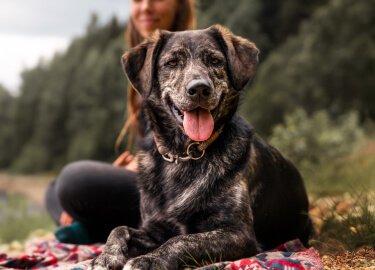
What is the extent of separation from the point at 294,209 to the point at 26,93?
60.4ft

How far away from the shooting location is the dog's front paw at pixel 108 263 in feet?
7.61

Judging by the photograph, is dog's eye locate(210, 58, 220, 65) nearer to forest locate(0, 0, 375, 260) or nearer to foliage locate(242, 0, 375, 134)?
forest locate(0, 0, 375, 260)

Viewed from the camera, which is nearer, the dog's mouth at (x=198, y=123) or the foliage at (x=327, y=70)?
the dog's mouth at (x=198, y=123)

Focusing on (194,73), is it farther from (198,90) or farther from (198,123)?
(198,123)

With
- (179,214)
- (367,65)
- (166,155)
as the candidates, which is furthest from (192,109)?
(367,65)

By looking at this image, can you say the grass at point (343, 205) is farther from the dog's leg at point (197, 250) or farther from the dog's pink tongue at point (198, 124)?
the dog's pink tongue at point (198, 124)

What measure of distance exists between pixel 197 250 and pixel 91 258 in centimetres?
122

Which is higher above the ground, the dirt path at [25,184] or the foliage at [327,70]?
the foliage at [327,70]

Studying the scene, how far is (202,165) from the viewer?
269 cm

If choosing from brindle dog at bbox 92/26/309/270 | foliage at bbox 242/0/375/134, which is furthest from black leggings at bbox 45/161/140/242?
foliage at bbox 242/0/375/134

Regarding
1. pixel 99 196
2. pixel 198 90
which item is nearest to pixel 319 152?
pixel 99 196

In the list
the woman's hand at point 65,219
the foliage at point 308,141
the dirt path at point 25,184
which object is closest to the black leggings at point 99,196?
the woman's hand at point 65,219

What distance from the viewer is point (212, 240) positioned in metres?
2.29

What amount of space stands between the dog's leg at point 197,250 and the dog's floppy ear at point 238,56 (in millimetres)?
1001
